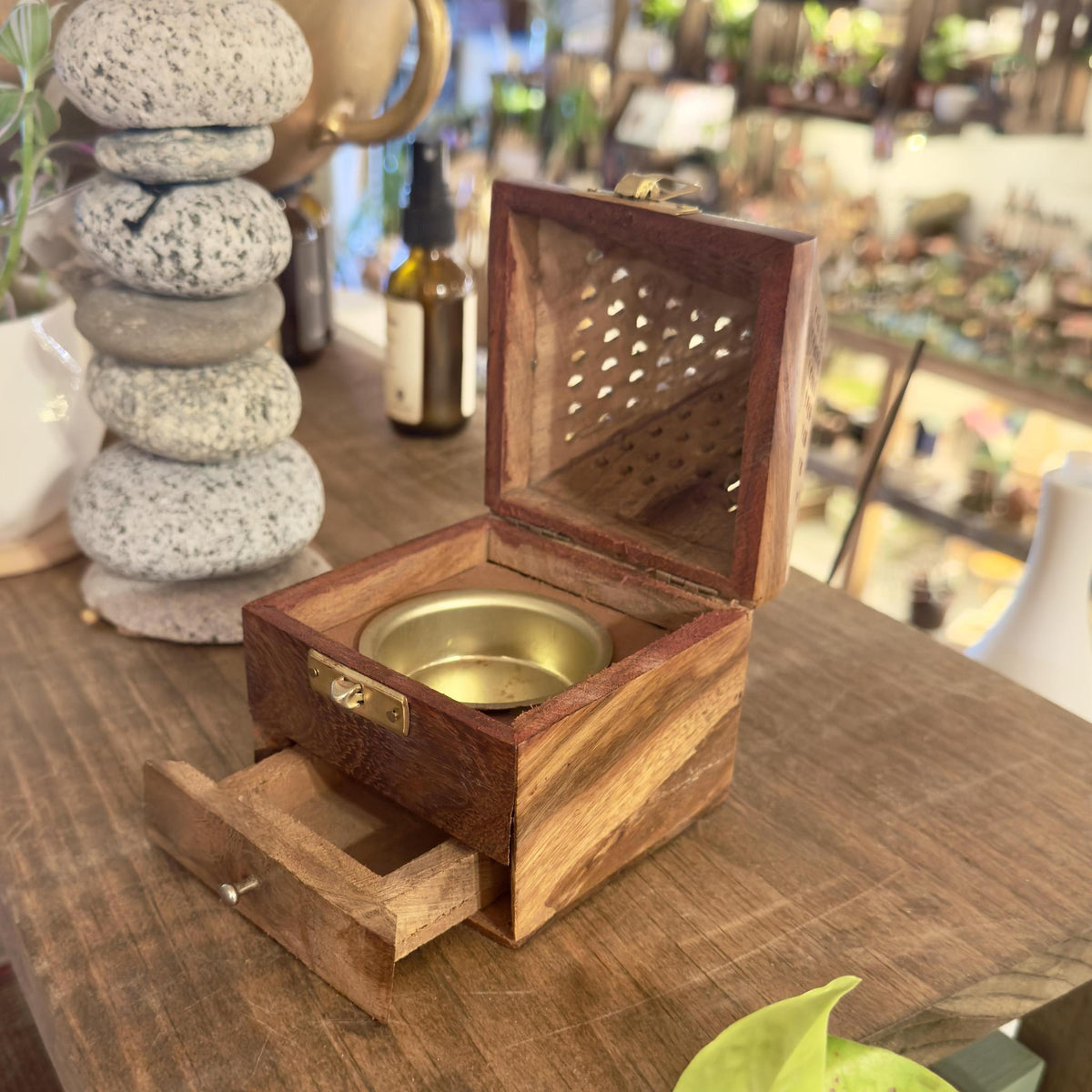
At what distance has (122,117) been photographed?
26.9 inches

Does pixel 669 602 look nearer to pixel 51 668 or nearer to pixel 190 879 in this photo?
pixel 190 879

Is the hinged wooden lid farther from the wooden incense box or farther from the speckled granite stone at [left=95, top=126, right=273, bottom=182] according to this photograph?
the speckled granite stone at [left=95, top=126, right=273, bottom=182]

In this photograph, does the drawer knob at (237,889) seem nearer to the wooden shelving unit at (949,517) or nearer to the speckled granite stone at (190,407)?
the speckled granite stone at (190,407)

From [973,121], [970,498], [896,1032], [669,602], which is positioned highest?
[973,121]

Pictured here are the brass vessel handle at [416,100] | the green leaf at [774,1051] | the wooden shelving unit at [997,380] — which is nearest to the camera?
the green leaf at [774,1051]

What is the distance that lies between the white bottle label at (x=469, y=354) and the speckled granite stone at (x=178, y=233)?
41 cm

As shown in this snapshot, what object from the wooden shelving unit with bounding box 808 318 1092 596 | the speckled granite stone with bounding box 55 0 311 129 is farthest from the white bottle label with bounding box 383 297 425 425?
the wooden shelving unit with bounding box 808 318 1092 596

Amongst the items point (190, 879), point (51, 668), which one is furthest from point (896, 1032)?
point (51, 668)

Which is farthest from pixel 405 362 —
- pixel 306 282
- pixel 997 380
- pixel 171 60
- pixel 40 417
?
pixel 997 380

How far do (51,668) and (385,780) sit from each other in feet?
1.09

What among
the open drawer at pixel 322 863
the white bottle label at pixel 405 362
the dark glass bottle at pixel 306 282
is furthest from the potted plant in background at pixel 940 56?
the open drawer at pixel 322 863

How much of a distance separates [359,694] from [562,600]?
0.63 feet

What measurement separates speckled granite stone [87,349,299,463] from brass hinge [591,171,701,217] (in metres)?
0.29

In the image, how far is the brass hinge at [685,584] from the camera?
67 centimetres
